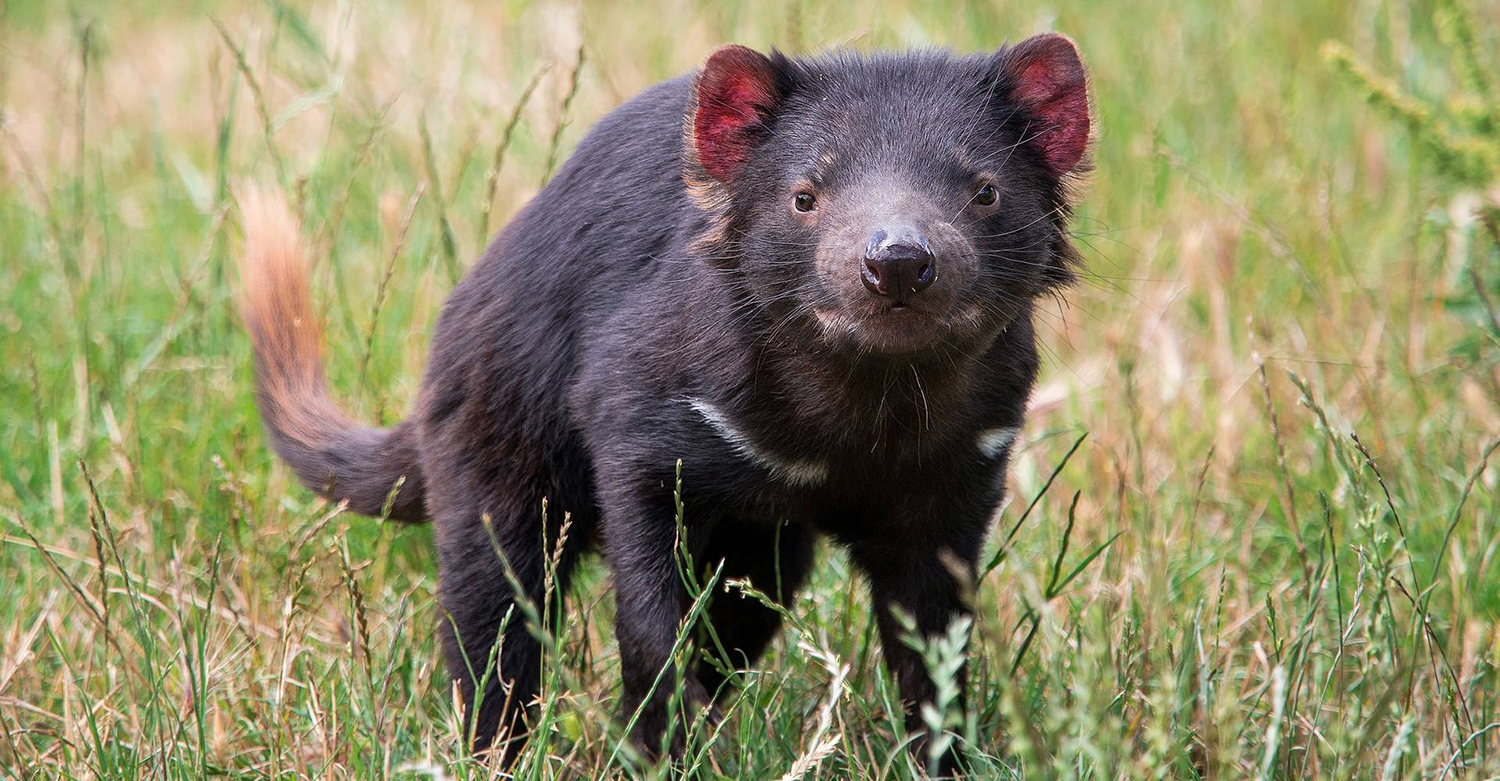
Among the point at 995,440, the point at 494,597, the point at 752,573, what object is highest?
the point at 995,440

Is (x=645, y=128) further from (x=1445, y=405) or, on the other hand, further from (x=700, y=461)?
(x=1445, y=405)

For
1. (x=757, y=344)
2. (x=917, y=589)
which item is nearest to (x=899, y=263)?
(x=757, y=344)

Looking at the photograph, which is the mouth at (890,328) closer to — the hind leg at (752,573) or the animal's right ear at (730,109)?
the animal's right ear at (730,109)

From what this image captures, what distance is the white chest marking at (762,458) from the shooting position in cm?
293

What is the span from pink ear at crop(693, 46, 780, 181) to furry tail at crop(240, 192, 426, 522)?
1074mm

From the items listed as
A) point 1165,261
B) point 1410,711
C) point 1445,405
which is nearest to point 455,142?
point 1165,261

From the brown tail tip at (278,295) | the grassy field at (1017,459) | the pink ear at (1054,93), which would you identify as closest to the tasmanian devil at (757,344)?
the pink ear at (1054,93)

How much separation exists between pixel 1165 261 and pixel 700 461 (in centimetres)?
291

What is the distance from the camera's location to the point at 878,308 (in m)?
2.62

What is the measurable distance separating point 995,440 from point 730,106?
2.69 feet

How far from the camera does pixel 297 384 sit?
3762mm

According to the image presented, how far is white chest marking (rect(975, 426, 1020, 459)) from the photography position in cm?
302

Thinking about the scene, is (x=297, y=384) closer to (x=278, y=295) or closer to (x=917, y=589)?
(x=278, y=295)

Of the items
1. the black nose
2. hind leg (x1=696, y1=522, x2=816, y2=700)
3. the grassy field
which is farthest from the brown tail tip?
the black nose
